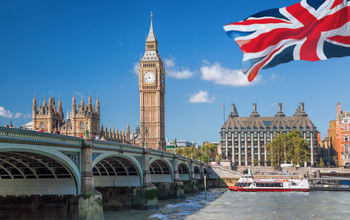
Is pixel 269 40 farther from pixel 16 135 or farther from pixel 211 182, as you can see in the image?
pixel 211 182

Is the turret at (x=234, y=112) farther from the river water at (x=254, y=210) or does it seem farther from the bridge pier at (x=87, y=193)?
the bridge pier at (x=87, y=193)

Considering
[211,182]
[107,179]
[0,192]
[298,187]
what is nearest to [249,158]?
[211,182]

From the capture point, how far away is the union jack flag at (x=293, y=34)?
59.3 feet

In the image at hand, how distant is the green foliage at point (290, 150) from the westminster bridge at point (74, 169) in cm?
6924

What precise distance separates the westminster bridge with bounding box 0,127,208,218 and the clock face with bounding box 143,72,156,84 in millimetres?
98037

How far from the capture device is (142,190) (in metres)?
56.0

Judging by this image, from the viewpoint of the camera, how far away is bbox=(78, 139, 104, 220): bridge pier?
1535 inches

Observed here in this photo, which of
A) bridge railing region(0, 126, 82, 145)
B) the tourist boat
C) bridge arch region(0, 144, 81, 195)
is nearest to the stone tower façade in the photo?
the tourist boat

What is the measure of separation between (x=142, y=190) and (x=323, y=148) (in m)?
135

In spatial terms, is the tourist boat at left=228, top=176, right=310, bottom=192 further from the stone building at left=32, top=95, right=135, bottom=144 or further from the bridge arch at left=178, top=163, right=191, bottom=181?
the stone building at left=32, top=95, right=135, bottom=144

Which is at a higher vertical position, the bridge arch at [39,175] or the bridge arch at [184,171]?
the bridge arch at [39,175]

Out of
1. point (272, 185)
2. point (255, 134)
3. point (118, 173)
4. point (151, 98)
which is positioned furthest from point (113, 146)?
point (255, 134)

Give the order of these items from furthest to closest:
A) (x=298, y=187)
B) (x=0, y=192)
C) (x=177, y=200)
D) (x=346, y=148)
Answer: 1. (x=346, y=148)
2. (x=298, y=187)
3. (x=177, y=200)
4. (x=0, y=192)

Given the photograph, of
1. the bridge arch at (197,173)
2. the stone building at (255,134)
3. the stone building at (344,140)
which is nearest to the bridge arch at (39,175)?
the bridge arch at (197,173)
